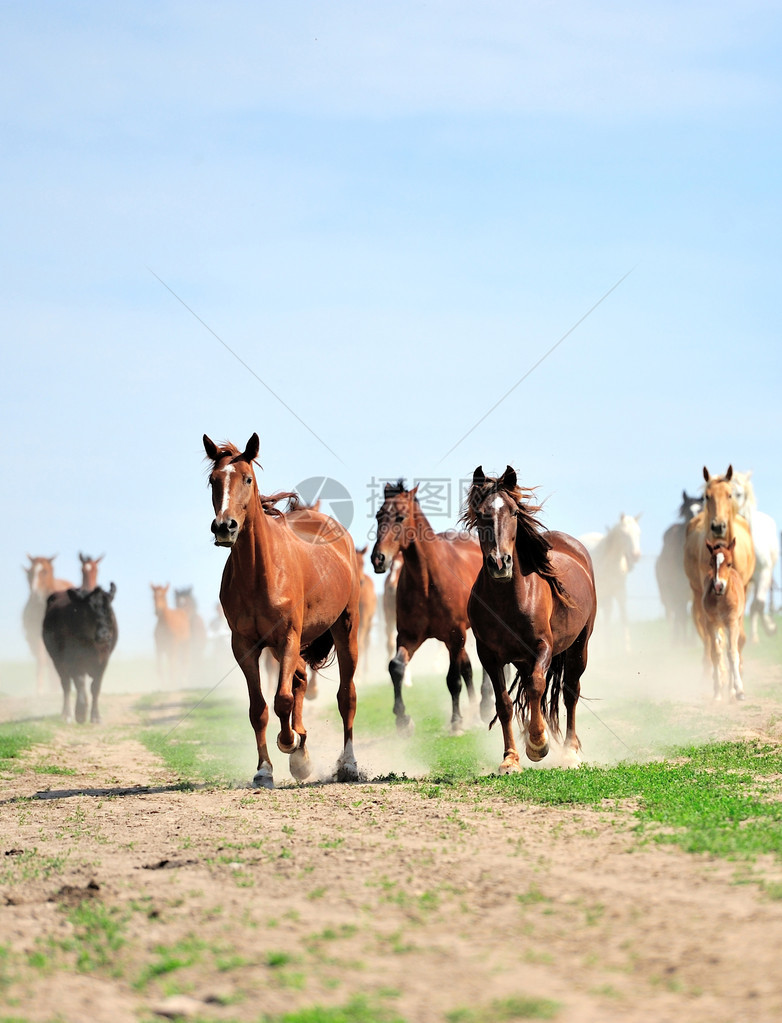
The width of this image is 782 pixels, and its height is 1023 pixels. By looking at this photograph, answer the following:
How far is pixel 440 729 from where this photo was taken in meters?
14.9

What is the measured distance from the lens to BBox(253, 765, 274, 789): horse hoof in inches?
398

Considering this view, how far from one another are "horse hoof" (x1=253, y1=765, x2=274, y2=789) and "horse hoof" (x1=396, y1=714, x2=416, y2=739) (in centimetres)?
327

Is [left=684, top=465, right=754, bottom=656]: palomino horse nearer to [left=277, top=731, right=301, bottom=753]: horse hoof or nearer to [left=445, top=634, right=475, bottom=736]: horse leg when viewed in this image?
[left=445, top=634, right=475, bottom=736]: horse leg

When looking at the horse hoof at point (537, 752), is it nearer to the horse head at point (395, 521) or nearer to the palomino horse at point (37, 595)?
the horse head at point (395, 521)

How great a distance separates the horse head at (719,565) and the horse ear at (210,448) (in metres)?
9.40

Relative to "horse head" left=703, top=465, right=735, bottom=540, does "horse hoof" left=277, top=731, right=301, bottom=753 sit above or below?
below

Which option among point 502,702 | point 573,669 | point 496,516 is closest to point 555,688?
point 573,669

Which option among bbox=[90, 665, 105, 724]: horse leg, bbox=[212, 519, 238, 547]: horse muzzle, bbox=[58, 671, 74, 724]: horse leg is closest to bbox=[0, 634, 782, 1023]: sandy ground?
bbox=[212, 519, 238, 547]: horse muzzle

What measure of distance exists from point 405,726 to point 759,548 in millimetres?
15124

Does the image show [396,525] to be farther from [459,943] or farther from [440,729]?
[459,943]

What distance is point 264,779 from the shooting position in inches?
400

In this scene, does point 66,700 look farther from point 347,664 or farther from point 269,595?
point 269,595

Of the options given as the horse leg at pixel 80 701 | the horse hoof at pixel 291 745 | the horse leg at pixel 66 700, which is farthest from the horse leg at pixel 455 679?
the horse leg at pixel 66 700

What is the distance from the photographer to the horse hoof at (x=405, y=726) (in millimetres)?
13297
